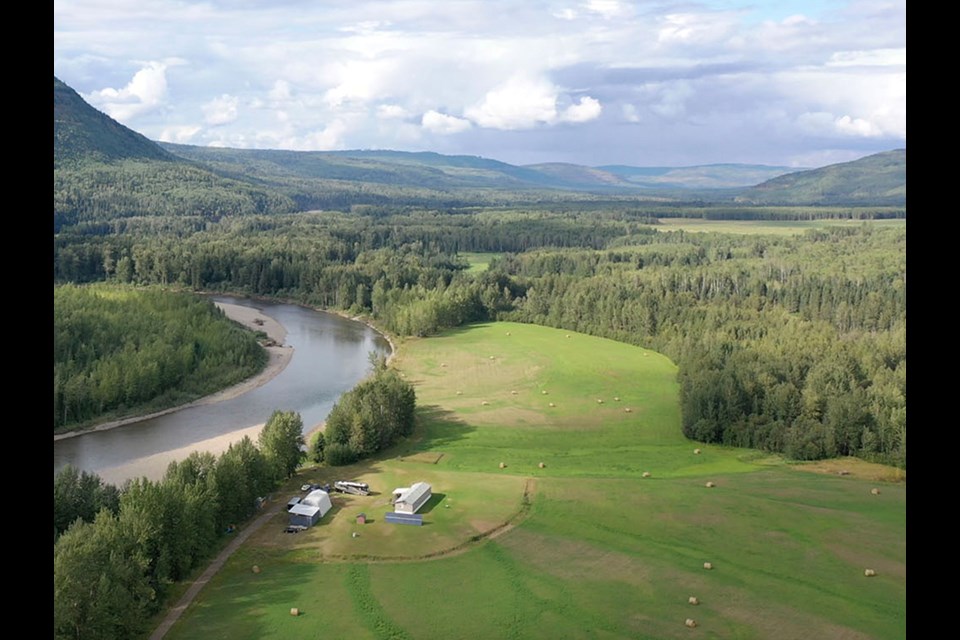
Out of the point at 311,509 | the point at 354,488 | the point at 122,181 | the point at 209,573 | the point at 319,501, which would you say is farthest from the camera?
the point at 122,181

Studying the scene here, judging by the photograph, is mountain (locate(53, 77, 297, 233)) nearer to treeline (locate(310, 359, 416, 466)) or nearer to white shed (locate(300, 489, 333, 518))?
treeline (locate(310, 359, 416, 466))

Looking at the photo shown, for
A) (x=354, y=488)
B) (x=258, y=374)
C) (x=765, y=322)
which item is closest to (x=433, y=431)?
(x=354, y=488)

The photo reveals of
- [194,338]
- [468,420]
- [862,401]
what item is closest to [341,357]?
[194,338]

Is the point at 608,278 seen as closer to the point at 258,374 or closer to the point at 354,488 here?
the point at 258,374

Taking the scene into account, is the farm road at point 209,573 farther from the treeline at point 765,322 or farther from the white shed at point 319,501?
the treeline at point 765,322

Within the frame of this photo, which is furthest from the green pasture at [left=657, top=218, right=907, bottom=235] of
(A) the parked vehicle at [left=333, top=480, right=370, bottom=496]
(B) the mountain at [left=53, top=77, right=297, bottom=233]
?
(A) the parked vehicle at [left=333, top=480, right=370, bottom=496]
